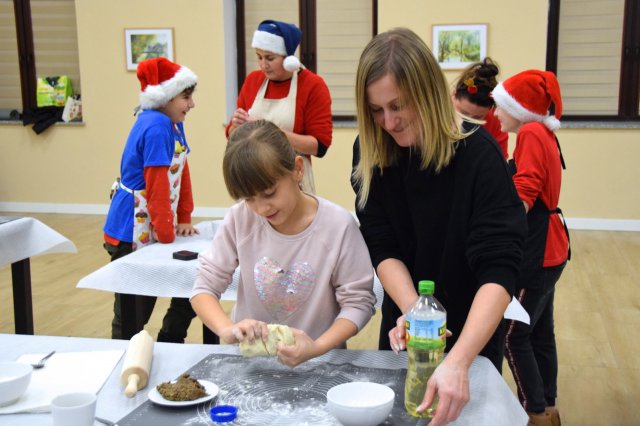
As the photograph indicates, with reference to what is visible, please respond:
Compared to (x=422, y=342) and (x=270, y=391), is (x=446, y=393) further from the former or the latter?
(x=270, y=391)

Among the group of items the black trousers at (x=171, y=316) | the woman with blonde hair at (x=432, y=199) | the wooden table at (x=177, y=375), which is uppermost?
the woman with blonde hair at (x=432, y=199)

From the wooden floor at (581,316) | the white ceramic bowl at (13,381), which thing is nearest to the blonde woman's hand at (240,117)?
the wooden floor at (581,316)

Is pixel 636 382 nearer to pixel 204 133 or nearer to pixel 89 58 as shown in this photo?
pixel 204 133

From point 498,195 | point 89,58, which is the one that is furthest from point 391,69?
point 89,58

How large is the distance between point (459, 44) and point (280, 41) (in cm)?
327

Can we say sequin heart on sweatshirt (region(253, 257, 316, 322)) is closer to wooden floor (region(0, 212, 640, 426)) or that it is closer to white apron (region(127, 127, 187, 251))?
white apron (region(127, 127, 187, 251))

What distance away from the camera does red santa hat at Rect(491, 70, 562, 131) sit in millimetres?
2369

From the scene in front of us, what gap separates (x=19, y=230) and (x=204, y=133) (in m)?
3.70

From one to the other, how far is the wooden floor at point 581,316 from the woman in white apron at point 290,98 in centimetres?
101

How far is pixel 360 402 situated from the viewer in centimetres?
116

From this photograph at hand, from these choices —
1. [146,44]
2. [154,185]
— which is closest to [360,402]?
[154,185]

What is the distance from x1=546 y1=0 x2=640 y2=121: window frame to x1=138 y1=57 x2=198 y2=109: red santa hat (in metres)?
3.97

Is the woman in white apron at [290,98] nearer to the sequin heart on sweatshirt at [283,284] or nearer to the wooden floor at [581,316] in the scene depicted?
the wooden floor at [581,316]

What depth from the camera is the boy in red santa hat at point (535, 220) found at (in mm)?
2246
